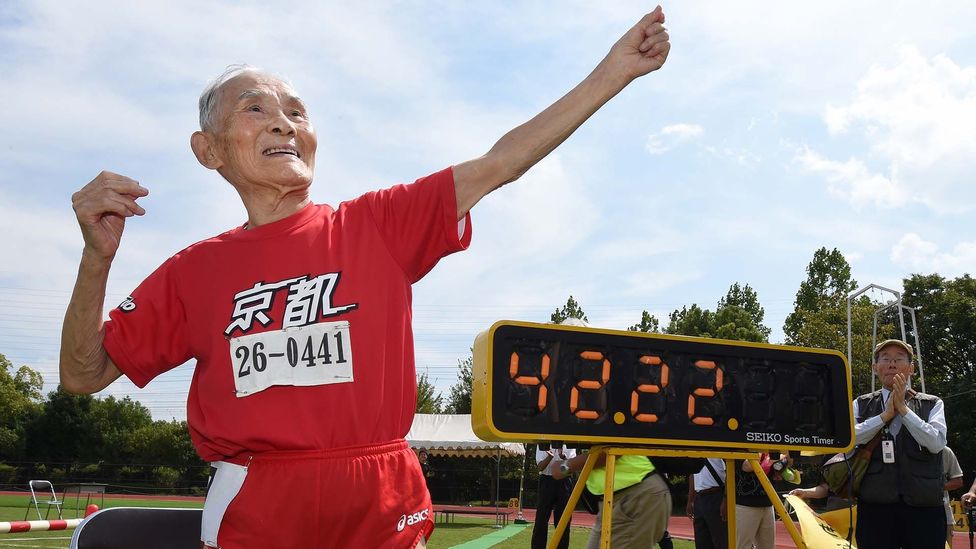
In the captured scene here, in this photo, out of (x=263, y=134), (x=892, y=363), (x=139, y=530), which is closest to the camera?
(x=139, y=530)

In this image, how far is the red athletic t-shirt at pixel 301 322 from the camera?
196 cm

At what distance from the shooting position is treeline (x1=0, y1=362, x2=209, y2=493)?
151 feet

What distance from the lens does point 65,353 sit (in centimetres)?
223

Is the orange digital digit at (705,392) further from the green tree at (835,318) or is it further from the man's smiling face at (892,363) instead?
the green tree at (835,318)

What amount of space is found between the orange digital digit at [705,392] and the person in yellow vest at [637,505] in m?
1.92

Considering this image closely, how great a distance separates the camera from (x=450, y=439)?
25.0 meters

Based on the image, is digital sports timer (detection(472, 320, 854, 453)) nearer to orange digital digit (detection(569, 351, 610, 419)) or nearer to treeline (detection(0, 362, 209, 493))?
orange digital digit (detection(569, 351, 610, 419))

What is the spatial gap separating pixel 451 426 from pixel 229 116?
23.9 m

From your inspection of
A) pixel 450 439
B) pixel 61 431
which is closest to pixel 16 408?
pixel 61 431

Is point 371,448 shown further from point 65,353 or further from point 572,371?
point 572,371

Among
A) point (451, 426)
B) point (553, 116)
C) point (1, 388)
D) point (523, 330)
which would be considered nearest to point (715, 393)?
point (523, 330)

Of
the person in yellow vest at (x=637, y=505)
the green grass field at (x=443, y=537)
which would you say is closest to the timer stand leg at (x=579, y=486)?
the person in yellow vest at (x=637, y=505)

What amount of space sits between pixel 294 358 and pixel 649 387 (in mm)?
2668

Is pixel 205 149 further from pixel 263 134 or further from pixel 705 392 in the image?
pixel 705 392
